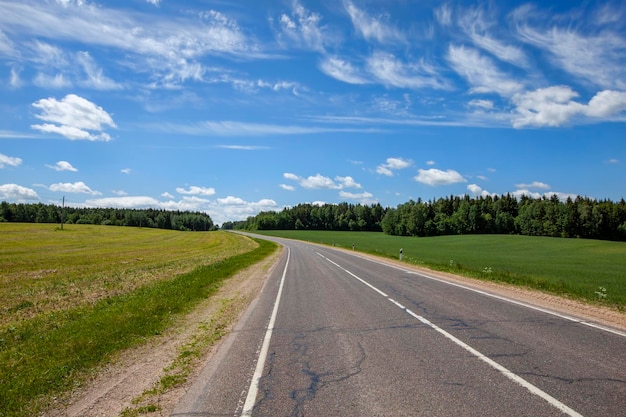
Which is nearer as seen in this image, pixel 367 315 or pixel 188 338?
pixel 188 338

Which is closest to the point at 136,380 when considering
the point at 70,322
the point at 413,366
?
the point at 413,366

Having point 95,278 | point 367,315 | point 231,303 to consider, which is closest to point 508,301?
point 367,315

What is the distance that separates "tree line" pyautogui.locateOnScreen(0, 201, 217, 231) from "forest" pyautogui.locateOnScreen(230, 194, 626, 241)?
3064 inches

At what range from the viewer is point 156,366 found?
256 inches

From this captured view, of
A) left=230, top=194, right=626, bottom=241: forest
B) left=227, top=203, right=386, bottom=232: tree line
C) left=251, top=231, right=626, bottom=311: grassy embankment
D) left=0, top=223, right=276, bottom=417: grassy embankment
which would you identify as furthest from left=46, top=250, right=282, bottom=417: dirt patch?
left=227, top=203, right=386, bottom=232: tree line

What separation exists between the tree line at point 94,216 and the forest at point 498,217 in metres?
77.8

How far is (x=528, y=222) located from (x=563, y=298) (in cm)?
10392

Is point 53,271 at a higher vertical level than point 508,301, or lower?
lower

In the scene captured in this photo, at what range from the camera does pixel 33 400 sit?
505cm

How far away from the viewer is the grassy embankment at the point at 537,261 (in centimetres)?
1662

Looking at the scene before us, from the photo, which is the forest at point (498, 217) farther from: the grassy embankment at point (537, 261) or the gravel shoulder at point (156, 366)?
the gravel shoulder at point (156, 366)

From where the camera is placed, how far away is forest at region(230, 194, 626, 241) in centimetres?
9269

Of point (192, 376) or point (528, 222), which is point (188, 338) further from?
point (528, 222)

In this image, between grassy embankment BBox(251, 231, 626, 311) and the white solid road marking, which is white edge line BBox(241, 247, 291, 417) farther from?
grassy embankment BBox(251, 231, 626, 311)
